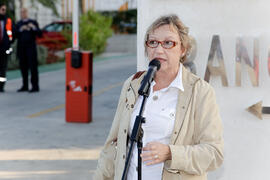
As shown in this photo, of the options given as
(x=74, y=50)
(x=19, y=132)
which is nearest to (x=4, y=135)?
(x=19, y=132)

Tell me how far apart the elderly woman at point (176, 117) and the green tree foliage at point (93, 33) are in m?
19.5

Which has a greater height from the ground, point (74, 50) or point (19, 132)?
point (74, 50)

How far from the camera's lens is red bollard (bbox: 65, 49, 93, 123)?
856cm

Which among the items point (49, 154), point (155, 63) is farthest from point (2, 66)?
point (155, 63)

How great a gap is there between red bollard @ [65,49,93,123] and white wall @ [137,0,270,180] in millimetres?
3875

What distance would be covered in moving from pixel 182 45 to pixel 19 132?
19.7 ft

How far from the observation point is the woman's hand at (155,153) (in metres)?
2.50

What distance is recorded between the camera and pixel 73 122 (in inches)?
356

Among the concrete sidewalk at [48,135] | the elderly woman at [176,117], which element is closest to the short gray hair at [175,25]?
the elderly woman at [176,117]

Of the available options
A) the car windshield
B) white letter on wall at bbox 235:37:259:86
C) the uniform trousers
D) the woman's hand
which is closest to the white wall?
white letter on wall at bbox 235:37:259:86

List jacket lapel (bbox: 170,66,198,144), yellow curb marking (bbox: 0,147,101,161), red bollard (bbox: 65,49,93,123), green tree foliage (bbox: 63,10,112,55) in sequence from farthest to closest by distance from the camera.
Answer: green tree foliage (bbox: 63,10,112,55)
red bollard (bbox: 65,49,93,123)
yellow curb marking (bbox: 0,147,101,161)
jacket lapel (bbox: 170,66,198,144)

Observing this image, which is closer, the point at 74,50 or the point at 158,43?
the point at 158,43

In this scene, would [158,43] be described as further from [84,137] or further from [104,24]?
[104,24]

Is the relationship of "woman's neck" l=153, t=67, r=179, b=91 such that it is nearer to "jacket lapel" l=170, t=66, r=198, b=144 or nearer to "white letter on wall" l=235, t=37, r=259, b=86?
"jacket lapel" l=170, t=66, r=198, b=144
